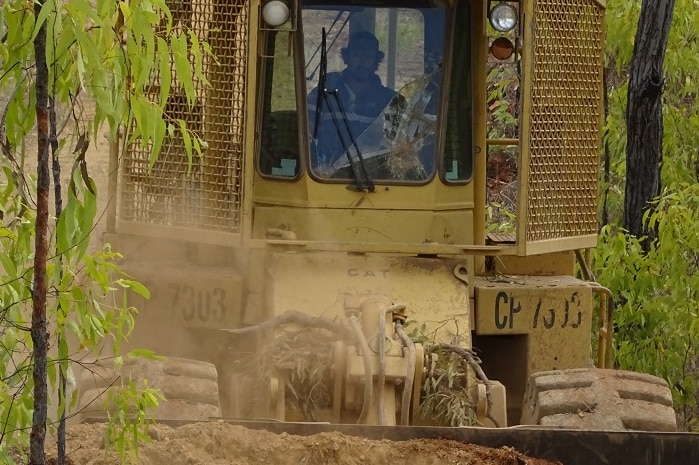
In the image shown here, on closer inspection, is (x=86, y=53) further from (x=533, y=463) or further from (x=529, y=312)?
(x=529, y=312)

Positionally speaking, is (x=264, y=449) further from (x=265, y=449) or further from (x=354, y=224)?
(x=354, y=224)

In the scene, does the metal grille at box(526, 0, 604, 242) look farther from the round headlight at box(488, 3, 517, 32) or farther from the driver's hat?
the driver's hat

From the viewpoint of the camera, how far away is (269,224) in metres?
7.58

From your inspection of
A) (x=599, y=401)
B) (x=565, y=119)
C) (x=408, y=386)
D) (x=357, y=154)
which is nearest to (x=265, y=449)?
(x=408, y=386)

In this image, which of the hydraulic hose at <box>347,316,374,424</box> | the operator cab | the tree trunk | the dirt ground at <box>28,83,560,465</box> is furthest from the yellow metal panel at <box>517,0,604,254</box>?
the tree trunk

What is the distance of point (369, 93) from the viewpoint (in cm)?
746

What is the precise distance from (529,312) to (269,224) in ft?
4.87

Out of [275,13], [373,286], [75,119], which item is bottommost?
[373,286]

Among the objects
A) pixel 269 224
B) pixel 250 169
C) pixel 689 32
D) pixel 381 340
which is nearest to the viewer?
pixel 381 340

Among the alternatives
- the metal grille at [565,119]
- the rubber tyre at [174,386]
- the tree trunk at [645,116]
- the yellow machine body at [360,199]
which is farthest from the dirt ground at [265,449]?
the tree trunk at [645,116]

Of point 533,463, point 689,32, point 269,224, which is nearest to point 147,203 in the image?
point 269,224

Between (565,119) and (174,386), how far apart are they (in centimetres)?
288

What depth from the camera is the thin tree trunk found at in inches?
144

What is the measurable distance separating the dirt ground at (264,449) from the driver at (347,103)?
2.23 meters
